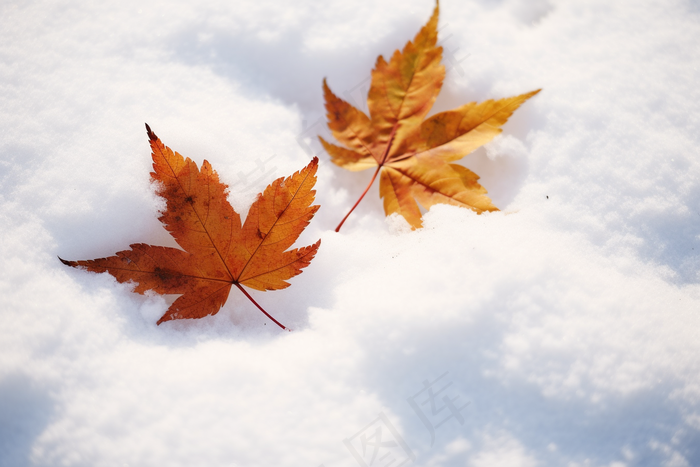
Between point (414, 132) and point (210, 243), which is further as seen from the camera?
point (414, 132)

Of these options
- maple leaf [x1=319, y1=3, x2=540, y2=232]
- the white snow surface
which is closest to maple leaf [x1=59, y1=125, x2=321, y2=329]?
the white snow surface

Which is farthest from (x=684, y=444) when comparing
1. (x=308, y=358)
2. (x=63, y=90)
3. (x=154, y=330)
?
(x=63, y=90)

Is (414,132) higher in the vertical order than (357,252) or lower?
higher

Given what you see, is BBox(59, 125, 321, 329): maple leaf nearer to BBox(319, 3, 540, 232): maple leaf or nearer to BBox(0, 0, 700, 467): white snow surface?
BBox(0, 0, 700, 467): white snow surface

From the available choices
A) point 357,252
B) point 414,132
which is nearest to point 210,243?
point 357,252

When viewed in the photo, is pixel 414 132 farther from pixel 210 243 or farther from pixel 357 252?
pixel 210 243

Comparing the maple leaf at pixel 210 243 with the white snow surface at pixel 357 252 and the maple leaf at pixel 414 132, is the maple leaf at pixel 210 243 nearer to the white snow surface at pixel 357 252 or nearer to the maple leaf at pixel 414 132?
the white snow surface at pixel 357 252
